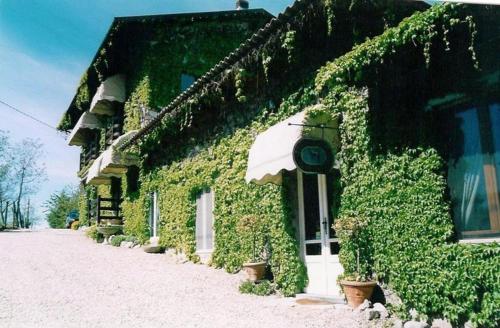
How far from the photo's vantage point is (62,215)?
46.4m

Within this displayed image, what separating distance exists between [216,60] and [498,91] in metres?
14.9

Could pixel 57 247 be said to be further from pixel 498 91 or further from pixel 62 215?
pixel 62 215

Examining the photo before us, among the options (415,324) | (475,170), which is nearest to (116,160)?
(415,324)

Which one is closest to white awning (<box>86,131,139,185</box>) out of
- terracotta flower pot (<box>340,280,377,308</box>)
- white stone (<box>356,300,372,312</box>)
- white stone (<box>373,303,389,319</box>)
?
terracotta flower pot (<box>340,280,377,308</box>)

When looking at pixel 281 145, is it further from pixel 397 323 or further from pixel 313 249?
pixel 397 323

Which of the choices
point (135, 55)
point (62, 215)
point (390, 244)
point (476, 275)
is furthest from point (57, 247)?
point (62, 215)

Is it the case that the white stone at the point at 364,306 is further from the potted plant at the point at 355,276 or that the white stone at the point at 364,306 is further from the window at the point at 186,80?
the window at the point at 186,80

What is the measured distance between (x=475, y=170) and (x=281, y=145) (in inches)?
128

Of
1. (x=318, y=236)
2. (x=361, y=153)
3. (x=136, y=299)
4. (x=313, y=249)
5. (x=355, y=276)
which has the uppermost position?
(x=361, y=153)

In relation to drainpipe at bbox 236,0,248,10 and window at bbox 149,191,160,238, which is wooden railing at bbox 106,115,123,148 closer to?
window at bbox 149,191,160,238

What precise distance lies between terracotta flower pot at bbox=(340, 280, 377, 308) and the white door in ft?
3.14

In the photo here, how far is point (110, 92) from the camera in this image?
20484 mm

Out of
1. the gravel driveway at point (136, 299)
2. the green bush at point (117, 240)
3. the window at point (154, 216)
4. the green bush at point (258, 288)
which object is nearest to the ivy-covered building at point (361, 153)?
the green bush at point (258, 288)

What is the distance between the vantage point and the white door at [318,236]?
26.5ft
